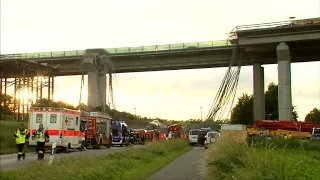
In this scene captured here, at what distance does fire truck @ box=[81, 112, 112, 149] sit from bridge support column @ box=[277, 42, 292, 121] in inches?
949

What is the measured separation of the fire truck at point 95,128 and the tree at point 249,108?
2138 inches

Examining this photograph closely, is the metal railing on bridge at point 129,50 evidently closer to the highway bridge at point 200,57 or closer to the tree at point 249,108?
the highway bridge at point 200,57

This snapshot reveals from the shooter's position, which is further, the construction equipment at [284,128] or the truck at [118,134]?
the truck at [118,134]

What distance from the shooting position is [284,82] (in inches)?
2347

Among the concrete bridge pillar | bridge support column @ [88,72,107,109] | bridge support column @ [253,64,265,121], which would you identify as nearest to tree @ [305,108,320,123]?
bridge support column @ [253,64,265,121]

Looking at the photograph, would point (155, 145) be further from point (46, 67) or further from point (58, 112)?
point (46, 67)

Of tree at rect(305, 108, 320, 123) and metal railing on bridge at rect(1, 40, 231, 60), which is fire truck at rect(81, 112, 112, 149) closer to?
metal railing on bridge at rect(1, 40, 231, 60)

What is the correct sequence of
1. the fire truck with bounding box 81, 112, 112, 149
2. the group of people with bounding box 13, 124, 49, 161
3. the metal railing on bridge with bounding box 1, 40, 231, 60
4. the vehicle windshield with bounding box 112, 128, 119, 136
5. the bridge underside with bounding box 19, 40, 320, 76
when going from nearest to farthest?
the group of people with bounding box 13, 124, 49, 161
the fire truck with bounding box 81, 112, 112, 149
the vehicle windshield with bounding box 112, 128, 119, 136
the bridge underside with bounding box 19, 40, 320, 76
the metal railing on bridge with bounding box 1, 40, 231, 60

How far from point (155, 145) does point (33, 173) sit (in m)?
20.3

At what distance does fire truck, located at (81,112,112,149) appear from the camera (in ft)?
133

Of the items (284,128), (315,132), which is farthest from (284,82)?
(315,132)

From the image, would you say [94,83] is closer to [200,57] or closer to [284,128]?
[200,57]

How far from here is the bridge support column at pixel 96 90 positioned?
229 feet

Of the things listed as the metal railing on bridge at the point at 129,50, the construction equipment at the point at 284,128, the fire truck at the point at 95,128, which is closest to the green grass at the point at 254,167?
the fire truck at the point at 95,128
